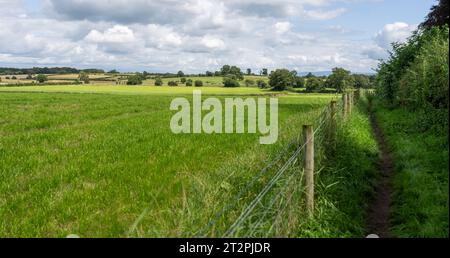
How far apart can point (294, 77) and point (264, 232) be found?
92.8 metres

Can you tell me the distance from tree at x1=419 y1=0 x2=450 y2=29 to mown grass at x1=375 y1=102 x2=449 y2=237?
18.9 meters

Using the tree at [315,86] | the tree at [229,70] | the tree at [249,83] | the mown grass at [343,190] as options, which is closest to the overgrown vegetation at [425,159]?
the mown grass at [343,190]

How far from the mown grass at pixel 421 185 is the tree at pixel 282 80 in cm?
7905

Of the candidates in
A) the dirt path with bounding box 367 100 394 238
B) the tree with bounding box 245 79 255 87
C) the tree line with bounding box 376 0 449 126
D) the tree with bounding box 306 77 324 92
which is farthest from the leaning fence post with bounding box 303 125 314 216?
the tree with bounding box 245 79 255 87

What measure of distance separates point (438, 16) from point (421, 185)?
2838 cm

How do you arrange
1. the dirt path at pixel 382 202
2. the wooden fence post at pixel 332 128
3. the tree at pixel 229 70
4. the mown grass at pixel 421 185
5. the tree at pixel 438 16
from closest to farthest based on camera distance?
the mown grass at pixel 421 185, the dirt path at pixel 382 202, the wooden fence post at pixel 332 128, the tree at pixel 438 16, the tree at pixel 229 70

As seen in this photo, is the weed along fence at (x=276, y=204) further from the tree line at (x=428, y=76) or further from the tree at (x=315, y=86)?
the tree at (x=315, y=86)

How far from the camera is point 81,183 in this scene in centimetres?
967

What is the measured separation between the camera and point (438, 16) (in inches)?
1275

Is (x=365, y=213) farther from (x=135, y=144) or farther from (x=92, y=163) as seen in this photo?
(x=135, y=144)

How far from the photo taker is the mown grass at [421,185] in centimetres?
661

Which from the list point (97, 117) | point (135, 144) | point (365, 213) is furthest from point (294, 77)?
point (365, 213)

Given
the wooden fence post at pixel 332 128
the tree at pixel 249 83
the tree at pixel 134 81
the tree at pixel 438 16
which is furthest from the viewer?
the tree at pixel 249 83

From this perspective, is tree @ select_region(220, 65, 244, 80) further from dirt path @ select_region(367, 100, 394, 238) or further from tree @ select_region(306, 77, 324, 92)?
dirt path @ select_region(367, 100, 394, 238)
